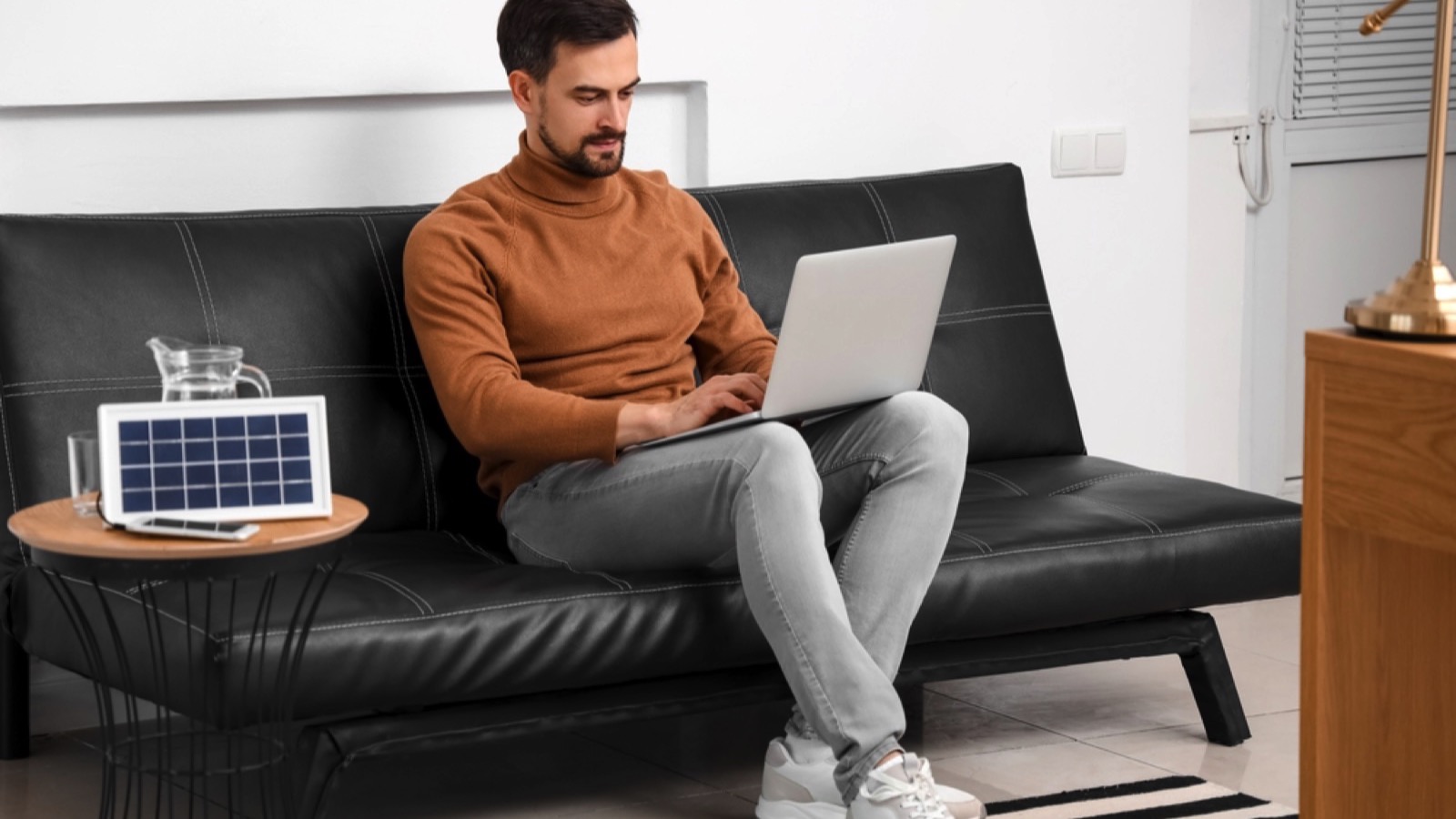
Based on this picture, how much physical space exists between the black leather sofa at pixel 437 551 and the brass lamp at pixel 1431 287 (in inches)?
46.2

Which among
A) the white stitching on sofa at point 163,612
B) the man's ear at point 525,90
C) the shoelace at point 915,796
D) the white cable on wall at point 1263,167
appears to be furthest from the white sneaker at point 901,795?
the white cable on wall at point 1263,167

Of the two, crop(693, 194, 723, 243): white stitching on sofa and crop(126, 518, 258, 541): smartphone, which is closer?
crop(126, 518, 258, 541): smartphone

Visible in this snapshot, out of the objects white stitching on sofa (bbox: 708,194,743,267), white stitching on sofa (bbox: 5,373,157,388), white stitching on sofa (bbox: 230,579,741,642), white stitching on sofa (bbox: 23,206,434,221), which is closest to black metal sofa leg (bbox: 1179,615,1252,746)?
white stitching on sofa (bbox: 230,579,741,642)

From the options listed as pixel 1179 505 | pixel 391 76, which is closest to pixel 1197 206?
pixel 1179 505

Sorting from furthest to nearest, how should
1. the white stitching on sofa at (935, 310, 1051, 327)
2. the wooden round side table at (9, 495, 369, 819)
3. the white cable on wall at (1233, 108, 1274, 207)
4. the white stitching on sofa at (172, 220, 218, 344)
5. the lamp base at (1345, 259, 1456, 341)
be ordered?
the white cable on wall at (1233, 108, 1274, 207)
the white stitching on sofa at (935, 310, 1051, 327)
the white stitching on sofa at (172, 220, 218, 344)
the wooden round side table at (9, 495, 369, 819)
the lamp base at (1345, 259, 1456, 341)

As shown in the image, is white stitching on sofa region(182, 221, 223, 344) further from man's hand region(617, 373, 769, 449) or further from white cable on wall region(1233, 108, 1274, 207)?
white cable on wall region(1233, 108, 1274, 207)

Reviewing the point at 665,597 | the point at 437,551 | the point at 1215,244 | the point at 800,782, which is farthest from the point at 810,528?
the point at 1215,244

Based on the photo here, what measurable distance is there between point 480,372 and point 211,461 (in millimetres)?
543

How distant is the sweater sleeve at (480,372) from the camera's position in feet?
8.41

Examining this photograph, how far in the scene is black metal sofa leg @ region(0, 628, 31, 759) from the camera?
111 inches

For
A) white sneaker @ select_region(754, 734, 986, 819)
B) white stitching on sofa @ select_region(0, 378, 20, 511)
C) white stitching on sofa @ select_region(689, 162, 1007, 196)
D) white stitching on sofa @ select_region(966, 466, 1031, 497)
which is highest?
white stitching on sofa @ select_region(689, 162, 1007, 196)

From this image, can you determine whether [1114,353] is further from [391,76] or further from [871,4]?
[391,76]

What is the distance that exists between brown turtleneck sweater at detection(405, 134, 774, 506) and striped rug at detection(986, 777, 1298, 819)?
2.38 feet

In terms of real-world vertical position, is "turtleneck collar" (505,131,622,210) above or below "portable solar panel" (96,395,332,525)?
above
